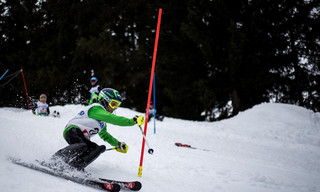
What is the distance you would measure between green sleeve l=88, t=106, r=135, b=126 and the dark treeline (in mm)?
11117

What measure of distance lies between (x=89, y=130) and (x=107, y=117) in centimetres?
50

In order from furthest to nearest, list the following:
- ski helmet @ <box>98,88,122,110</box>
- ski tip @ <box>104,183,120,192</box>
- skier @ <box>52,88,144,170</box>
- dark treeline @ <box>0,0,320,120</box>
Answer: dark treeline @ <box>0,0,320,120</box> < ski helmet @ <box>98,88,122,110</box> < skier @ <box>52,88,144,170</box> < ski tip @ <box>104,183,120,192</box>

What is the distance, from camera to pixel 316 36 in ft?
45.5

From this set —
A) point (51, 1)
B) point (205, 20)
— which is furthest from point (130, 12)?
point (205, 20)

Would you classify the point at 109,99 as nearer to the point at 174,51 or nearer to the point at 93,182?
the point at 93,182

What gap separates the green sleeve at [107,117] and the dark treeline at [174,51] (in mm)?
11117

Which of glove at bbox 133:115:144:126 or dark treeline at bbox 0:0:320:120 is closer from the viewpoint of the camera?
glove at bbox 133:115:144:126

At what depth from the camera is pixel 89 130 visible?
3578mm

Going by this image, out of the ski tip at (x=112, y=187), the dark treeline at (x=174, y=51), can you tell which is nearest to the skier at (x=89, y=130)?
the ski tip at (x=112, y=187)

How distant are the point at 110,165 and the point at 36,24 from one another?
22.3 m

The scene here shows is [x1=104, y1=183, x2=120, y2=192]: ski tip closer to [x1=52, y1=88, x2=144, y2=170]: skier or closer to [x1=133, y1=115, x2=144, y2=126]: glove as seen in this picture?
[x1=52, y1=88, x2=144, y2=170]: skier

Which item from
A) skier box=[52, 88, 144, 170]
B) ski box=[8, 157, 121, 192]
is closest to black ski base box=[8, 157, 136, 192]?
ski box=[8, 157, 121, 192]

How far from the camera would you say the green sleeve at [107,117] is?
325cm

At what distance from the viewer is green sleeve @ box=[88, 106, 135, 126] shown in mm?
3250
